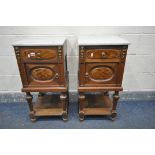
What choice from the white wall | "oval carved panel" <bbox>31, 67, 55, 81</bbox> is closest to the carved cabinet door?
"oval carved panel" <bbox>31, 67, 55, 81</bbox>

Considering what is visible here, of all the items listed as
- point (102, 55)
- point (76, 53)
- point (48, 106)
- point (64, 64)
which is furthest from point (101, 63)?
point (48, 106)

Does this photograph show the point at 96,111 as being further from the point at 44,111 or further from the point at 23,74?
the point at 23,74

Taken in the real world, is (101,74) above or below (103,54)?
below

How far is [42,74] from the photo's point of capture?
1415 mm

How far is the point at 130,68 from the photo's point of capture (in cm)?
188

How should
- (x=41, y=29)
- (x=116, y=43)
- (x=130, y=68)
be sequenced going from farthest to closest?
(x=130, y=68), (x=41, y=29), (x=116, y=43)

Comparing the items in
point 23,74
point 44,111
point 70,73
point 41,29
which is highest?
point 41,29

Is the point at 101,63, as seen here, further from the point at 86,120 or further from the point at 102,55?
the point at 86,120

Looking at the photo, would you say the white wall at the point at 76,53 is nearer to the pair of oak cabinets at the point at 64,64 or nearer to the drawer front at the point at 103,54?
the pair of oak cabinets at the point at 64,64

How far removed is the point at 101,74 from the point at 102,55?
7.7 inches

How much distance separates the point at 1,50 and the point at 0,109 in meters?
0.74

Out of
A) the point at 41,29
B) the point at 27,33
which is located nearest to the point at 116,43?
the point at 41,29

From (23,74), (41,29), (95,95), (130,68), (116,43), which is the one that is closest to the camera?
(116,43)

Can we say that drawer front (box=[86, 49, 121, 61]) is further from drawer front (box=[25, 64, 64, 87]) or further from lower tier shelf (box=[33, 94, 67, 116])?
lower tier shelf (box=[33, 94, 67, 116])
